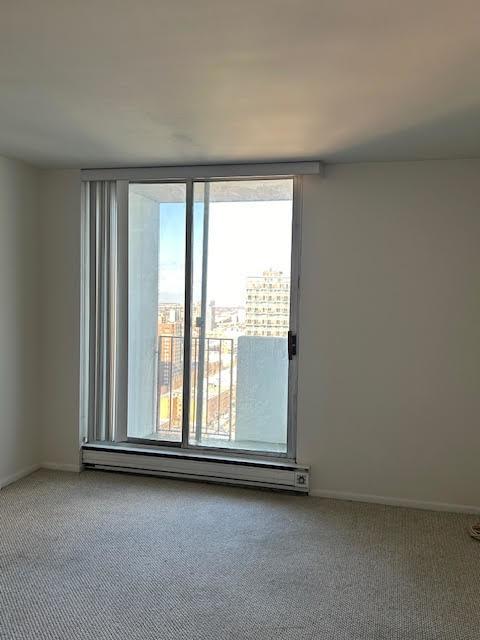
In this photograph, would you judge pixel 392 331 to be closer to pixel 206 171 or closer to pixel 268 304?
pixel 268 304

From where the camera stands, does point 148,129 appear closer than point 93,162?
Yes

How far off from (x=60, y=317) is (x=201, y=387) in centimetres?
124

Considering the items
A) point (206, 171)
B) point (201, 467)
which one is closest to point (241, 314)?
point (206, 171)

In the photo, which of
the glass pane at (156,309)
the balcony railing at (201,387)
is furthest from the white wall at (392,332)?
the glass pane at (156,309)

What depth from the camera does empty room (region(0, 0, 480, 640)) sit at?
2.00m

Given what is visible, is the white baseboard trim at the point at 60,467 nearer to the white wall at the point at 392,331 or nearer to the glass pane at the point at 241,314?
the glass pane at the point at 241,314

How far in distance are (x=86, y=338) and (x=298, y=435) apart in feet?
5.88

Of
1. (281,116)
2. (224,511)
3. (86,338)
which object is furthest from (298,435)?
(281,116)

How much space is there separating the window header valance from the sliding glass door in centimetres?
13

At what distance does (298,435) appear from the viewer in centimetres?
373

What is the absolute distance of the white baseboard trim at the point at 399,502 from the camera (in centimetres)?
345

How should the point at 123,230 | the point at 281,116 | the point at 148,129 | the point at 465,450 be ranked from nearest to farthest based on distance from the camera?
1. the point at 281,116
2. the point at 148,129
3. the point at 465,450
4. the point at 123,230

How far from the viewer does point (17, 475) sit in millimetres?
3895

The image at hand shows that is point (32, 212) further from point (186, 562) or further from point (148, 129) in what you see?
point (186, 562)
